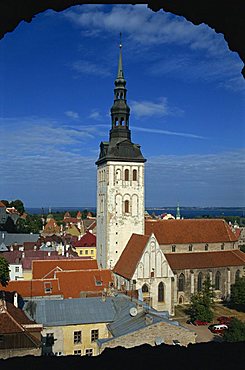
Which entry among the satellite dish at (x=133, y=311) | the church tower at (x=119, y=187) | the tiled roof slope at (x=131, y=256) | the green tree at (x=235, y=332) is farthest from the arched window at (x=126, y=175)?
the satellite dish at (x=133, y=311)

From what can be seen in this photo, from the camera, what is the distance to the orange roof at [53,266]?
94.0 ft

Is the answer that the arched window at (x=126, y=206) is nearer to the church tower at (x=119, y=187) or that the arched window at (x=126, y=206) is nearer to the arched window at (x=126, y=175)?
the church tower at (x=119, y=187)

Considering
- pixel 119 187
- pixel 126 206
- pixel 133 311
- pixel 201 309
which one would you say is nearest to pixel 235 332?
pixel 133 311

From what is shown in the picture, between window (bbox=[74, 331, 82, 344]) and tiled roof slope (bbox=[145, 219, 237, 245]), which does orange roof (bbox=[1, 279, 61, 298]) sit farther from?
tiled roof slope (bbox=[145, 219, 237, 245])

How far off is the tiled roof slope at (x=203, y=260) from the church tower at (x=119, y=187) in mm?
4118

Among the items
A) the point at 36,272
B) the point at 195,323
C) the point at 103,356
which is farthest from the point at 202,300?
the point at 103,356

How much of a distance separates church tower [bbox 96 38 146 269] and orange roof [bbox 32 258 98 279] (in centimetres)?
→ 233

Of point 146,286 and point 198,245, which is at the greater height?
point 198,245

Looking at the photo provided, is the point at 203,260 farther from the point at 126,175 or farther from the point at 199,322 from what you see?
the point at 126,175

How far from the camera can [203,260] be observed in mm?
35469

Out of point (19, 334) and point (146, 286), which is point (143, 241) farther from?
point (19, 334)

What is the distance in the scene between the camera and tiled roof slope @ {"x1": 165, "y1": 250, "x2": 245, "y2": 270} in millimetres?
34406

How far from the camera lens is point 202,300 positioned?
2861 centimetres

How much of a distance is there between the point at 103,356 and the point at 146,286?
87.3 feet
